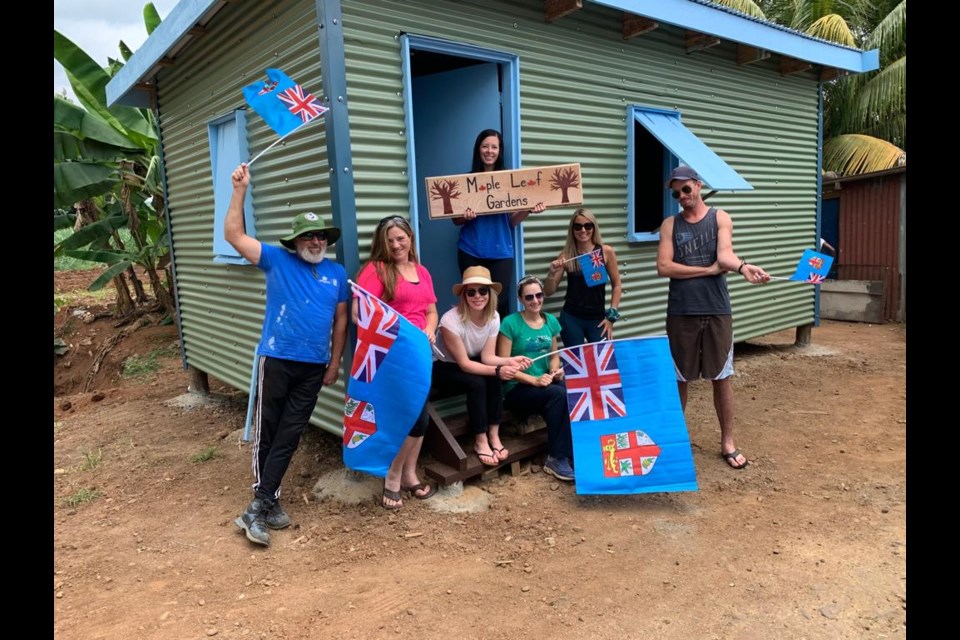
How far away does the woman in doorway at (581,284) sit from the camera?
514 cm

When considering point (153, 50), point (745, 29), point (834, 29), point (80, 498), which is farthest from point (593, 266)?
point (834, 29)

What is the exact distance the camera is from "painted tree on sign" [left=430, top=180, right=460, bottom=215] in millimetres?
4520

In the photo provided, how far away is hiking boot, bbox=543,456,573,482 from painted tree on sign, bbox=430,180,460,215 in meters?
1.94

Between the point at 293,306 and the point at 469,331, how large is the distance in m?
1.18

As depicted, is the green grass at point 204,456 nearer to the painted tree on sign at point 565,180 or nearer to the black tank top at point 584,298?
the black tank top at point 584,298

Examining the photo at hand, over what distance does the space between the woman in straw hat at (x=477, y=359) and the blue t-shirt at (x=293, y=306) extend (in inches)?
34.0

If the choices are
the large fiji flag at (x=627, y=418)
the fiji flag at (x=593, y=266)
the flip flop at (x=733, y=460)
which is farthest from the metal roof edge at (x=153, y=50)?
the flip flop at (x=733, y=460)

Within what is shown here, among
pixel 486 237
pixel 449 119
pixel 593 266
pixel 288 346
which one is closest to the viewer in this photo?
pixel 288 346

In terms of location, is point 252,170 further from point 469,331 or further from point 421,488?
point 421,488

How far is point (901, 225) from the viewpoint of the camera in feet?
36.1

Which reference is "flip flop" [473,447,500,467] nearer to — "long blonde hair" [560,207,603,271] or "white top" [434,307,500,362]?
"white top" [434,307,500,362]

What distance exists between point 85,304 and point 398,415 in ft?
40.4

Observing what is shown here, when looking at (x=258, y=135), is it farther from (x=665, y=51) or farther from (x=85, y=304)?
(x=85, y=304)

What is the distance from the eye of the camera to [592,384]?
423 cm
